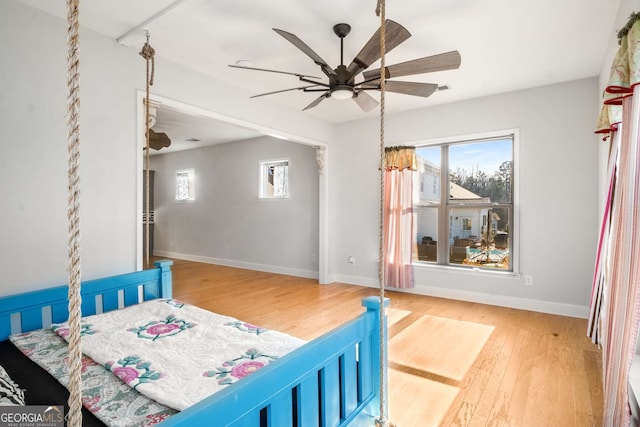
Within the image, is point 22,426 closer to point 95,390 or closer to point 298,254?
point 95,390

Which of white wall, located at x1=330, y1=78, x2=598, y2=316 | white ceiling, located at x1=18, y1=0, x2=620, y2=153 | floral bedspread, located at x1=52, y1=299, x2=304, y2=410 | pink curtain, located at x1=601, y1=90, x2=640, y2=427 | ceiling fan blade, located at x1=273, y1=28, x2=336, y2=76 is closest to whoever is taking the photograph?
floral bedspread, located at x1=52, y1=299, x2=304, y2=410

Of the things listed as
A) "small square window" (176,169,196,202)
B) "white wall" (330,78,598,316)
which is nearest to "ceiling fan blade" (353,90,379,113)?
"white wall" (330,78,598,316)

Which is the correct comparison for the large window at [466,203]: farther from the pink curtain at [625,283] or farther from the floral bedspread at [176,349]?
the floral bedspread at [176,349]

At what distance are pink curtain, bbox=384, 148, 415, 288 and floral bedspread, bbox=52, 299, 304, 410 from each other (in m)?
3.11

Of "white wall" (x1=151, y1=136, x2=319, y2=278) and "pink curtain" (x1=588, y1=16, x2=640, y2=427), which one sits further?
"white wall" (x1=151, y1=136, x2=319, y2=278)

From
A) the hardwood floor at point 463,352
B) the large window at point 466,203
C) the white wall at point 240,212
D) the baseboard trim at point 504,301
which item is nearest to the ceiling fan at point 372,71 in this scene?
the large window at point 466,203

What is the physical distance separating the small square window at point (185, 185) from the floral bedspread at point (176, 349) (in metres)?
5.77

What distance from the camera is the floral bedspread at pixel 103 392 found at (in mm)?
1074

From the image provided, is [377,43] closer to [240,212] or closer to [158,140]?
[158,140]

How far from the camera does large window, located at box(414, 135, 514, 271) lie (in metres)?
4.08

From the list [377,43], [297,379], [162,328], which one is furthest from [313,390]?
[377,43]

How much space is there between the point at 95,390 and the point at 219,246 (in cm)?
581

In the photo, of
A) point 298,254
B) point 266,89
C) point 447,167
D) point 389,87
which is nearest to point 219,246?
point 298,254

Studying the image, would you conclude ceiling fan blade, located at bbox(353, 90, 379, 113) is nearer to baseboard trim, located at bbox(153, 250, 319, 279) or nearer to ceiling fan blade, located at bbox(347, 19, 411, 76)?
ceiling fan blade, located at bbox(347, 19, 411, 76)
